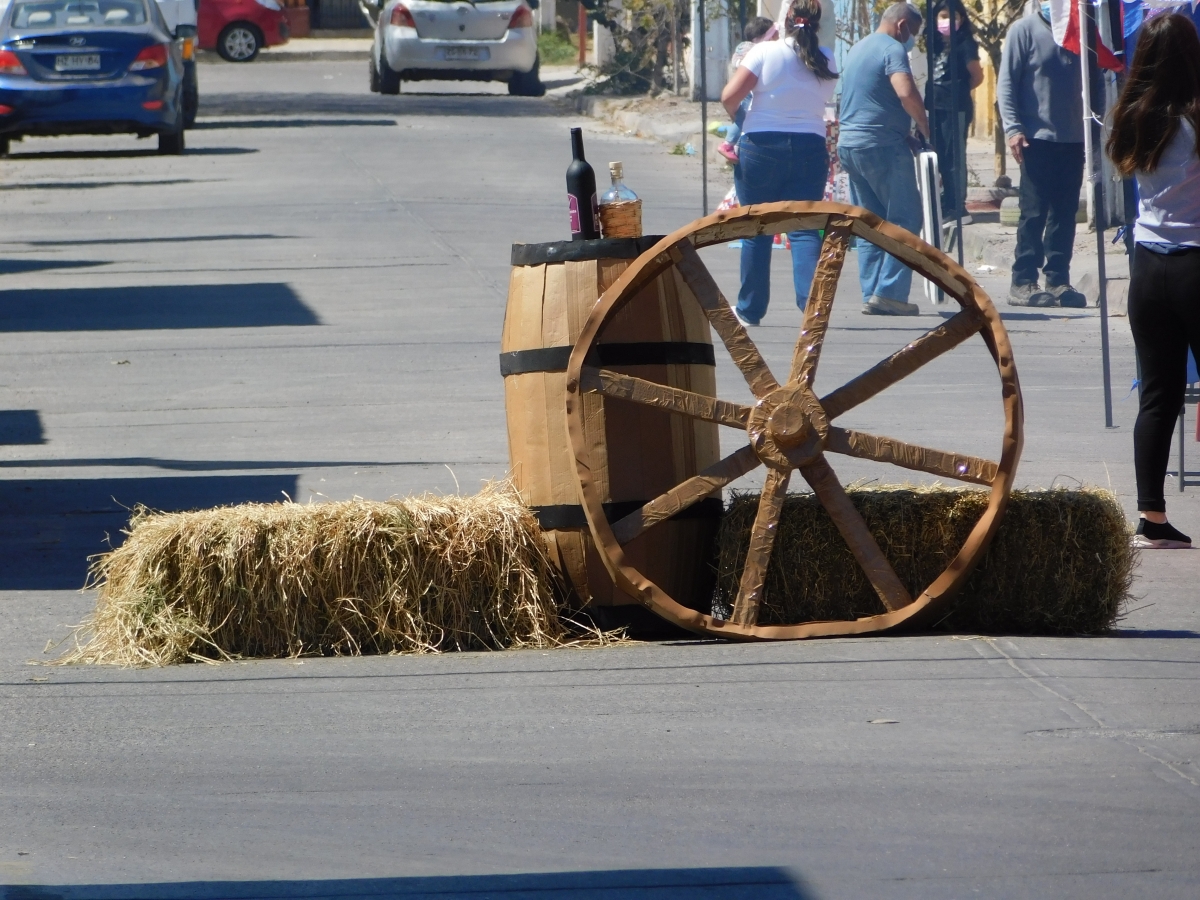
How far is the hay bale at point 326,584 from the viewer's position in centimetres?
567

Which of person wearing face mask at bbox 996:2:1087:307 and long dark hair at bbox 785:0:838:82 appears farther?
person wearing face mask at bbox 996:2:1087:307

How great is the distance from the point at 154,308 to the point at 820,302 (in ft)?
28.2

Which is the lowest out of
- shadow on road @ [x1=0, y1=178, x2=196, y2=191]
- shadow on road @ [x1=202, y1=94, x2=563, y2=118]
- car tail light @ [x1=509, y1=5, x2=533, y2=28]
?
shadow on road @ [x1=202, y1=94, x2=563, y2=118]

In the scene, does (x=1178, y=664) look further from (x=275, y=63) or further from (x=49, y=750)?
(x=275, y=63)

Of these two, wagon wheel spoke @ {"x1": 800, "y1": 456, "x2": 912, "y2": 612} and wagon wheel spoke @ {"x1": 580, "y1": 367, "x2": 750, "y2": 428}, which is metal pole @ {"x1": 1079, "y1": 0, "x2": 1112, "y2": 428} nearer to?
wagon wheel spoke @ {"x1": 800, "y1": 456, "x2": 912, "y2": 612}

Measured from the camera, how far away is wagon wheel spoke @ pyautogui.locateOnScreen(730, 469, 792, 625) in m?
5.64

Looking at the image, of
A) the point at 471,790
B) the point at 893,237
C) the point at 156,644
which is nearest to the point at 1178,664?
the point at 893,237

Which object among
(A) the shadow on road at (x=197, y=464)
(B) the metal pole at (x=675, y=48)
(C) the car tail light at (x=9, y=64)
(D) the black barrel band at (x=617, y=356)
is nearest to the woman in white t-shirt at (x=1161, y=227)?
(D) the black barrel band at (x=617, y=356)

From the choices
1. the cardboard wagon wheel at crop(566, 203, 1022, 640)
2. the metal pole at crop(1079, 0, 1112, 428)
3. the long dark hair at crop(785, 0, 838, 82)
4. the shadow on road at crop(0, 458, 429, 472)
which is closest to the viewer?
the cardboard wagon wheel at crop(566, 203, 1022, 640)

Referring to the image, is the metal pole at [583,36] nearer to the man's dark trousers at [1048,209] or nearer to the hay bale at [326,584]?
the man's dark trousers at [1048,209]

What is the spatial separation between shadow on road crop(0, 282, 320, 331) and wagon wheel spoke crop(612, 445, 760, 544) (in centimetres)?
739

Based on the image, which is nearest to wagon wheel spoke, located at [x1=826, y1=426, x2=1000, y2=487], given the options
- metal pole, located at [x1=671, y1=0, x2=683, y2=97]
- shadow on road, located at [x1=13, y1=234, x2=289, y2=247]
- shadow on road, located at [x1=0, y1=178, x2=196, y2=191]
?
shadow on road, located at [x1=13, y1=234, x2=289, y2=247]

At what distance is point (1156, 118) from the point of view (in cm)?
665

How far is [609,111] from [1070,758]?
24.2 m
